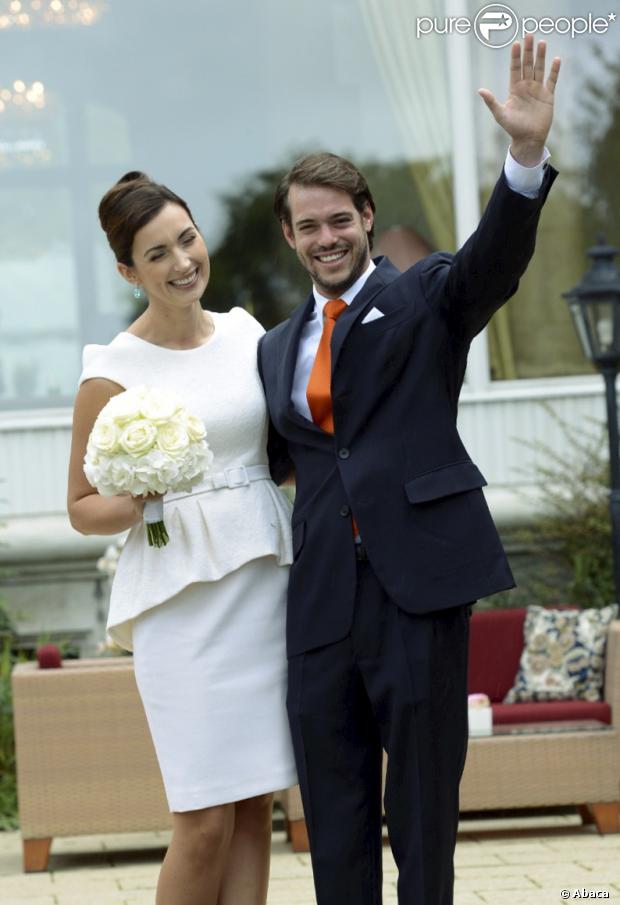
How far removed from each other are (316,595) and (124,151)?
622 cm

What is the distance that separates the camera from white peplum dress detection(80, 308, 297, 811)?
373 centimetres

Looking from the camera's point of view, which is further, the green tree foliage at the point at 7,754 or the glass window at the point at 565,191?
the glass window at the point at 565,191

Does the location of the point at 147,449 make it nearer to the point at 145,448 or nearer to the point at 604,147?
the point at 145,448

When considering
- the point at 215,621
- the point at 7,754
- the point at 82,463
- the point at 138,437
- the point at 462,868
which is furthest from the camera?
the point at 7,754

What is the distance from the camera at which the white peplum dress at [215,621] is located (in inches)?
147

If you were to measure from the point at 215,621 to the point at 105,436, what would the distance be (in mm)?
548

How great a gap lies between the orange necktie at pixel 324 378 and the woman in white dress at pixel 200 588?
0.94ft

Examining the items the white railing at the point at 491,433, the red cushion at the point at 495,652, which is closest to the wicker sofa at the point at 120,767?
the red cushion at the point at 495,652

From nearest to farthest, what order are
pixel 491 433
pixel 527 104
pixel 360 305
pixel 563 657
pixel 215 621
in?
pixel 527 104 → pixel 360 305 → pixel 215 621 → pixel 563 657 → pixel 491 433

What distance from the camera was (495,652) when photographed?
7.30 meters

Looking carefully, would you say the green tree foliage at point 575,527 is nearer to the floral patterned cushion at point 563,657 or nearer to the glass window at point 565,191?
the glass window at point 565,191

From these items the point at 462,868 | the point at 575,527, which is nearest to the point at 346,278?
Result: the point at 462,868

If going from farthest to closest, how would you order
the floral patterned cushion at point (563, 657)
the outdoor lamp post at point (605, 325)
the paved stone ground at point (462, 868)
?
the outdoor lamp post at point (605, 325) → the floral patterned cushion at point (563, 657) → the paved stone ground at point (462, 868)

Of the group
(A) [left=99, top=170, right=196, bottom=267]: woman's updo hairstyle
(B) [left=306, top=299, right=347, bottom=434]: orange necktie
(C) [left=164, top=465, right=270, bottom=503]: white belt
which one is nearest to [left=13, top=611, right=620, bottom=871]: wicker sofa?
(C) [left=164, top=465, right=270, bottom=503]: white belt
